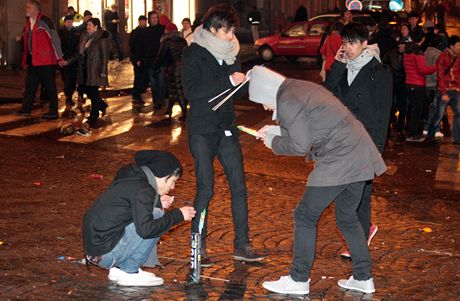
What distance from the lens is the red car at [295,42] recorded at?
3152 centimetres

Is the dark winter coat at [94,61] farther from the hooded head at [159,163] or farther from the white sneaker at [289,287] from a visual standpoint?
the white sneaker at [289,287]

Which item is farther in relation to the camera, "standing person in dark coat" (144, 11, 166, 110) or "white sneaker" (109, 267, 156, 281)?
"standing person in dark coat" (144, 11, 166, 110)

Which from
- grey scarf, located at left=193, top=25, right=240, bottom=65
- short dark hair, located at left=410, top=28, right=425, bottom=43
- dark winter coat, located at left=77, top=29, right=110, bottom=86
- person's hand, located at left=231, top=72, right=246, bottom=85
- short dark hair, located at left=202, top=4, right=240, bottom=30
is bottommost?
dark winter coat, located at left=77, top=29, right=110, bottom=86

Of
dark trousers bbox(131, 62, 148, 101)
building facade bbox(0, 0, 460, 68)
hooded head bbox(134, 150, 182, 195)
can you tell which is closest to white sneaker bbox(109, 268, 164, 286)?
hooded head bbox(134, 150, 182, 195)

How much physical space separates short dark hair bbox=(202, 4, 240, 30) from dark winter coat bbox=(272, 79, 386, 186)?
3.30ft

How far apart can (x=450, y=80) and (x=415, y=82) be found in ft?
1.97

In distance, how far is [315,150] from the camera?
22.5ft

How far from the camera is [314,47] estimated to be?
103 feet

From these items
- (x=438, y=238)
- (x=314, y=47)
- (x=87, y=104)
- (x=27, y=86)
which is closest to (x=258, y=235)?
(x=438, y=238)

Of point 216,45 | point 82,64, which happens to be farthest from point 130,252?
point 82,64

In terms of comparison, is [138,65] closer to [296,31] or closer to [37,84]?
[37,84]

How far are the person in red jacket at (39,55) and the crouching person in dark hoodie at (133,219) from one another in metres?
9.51

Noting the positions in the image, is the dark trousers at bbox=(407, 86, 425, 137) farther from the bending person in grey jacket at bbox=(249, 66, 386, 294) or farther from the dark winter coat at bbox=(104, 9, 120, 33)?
the dark winter coat at bbox=(104, 9, 120, 33)

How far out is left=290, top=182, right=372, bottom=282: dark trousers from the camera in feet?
22.6
